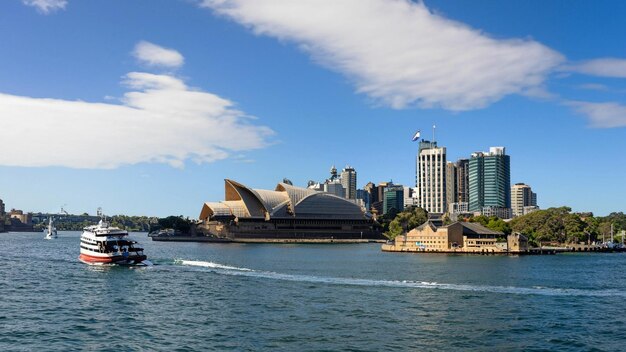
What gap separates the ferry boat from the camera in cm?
7550

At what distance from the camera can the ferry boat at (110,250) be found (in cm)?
7550

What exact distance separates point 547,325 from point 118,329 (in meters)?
25.7

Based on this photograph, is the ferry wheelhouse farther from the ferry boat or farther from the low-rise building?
the low-rise building

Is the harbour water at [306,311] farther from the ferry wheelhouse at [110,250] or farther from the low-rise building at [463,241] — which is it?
the low-rise building at [463,241]

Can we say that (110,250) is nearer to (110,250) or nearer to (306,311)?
(110,250)

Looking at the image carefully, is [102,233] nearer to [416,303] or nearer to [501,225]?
[416,303]

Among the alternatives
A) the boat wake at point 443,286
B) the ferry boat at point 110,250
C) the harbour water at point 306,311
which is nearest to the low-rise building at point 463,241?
the harbour water at point 306,311

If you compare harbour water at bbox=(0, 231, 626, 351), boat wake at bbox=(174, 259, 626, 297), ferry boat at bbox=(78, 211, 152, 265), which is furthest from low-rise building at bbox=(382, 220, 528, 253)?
ferry boat at bbox=(78, 211, 152, 265)

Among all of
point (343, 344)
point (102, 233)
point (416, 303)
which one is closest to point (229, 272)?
point (102, 233)

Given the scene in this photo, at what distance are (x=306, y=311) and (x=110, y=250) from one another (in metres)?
43.0

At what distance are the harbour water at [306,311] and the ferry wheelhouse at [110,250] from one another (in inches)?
203

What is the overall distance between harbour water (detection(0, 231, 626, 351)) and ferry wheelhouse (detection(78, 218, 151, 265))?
16.9ft

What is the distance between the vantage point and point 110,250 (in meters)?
77.1

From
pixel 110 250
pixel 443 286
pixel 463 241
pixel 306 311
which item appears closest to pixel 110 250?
pixel 110 250
